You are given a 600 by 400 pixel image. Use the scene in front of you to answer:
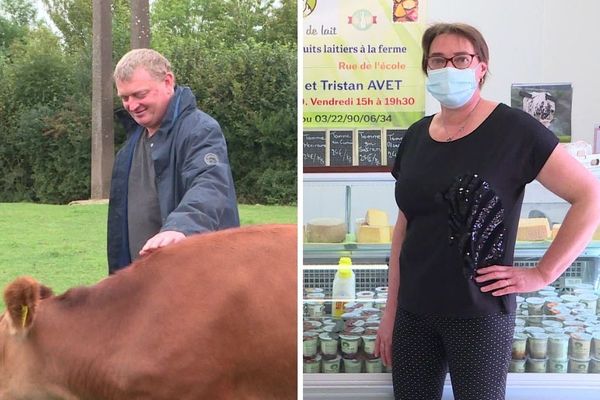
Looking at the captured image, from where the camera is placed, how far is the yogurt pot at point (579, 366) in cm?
205

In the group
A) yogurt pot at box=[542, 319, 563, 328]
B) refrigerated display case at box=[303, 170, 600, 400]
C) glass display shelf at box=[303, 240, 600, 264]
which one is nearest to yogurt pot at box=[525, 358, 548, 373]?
refrigerated display case at box=[303, 170, 600, 400]

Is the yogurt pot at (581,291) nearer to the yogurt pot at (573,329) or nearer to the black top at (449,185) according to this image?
the yogurt pot at (573,329)

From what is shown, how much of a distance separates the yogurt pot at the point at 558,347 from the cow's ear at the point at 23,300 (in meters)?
1.48

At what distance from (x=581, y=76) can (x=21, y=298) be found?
146 centimetres

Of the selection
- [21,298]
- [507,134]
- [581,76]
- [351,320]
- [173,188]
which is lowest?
[351,320]

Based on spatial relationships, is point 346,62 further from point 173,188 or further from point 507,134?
point 173,188

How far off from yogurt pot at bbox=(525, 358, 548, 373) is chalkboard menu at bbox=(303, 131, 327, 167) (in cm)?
91

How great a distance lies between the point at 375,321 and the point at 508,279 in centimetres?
59

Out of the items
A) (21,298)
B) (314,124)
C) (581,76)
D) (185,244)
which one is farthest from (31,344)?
(581,76)

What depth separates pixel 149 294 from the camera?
1495mm

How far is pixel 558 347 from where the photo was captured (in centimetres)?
210

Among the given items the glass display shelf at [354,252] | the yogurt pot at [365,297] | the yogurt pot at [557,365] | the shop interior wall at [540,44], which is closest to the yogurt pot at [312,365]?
the yogurt pot at [365,297]

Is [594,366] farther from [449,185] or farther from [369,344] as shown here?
[449,185]

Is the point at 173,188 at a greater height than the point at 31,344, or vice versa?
the point at 173,188
